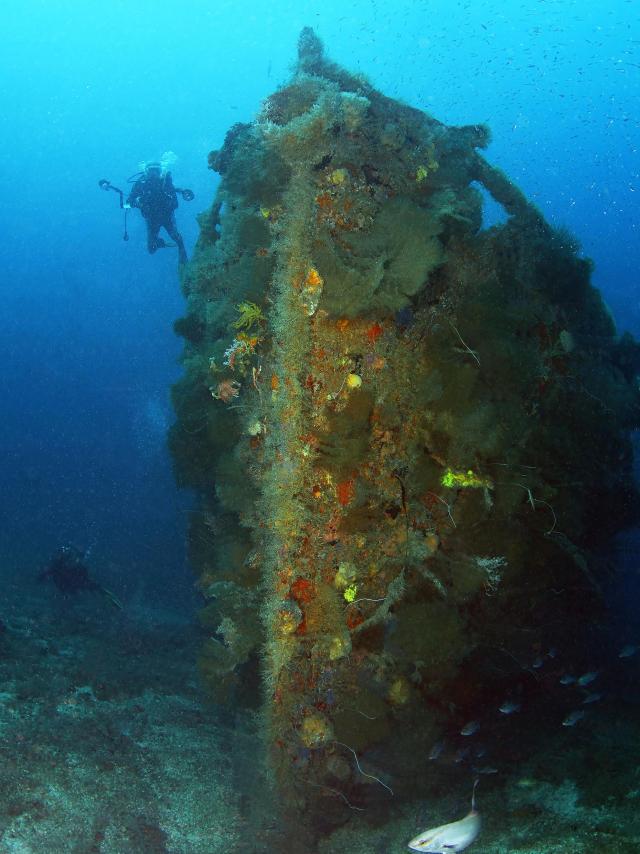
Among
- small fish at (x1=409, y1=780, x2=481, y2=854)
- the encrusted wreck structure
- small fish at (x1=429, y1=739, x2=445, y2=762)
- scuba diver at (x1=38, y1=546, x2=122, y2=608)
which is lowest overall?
small fish at (x1=409, y1=780, x2=481, y2=854)

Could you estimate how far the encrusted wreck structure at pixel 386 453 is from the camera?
404 cm

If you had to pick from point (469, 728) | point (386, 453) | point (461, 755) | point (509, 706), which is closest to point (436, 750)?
point (461, 755)

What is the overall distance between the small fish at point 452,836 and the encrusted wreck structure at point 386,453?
3.95ft

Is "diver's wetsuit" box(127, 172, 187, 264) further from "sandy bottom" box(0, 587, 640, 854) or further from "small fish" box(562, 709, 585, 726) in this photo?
"small fish" box(562, 709, 585, 726)

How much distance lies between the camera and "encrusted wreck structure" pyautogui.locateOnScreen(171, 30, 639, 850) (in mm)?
4043

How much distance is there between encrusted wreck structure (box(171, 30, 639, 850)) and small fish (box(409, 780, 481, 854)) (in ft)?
3.95

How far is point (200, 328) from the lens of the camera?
786 centimetres

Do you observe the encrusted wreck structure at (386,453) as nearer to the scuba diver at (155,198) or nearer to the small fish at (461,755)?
the small fish at (461,755)

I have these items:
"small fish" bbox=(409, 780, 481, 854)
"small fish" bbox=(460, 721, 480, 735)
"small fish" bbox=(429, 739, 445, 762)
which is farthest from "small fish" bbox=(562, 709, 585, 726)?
"small fish" bbox=(409, 780, 481, 854)

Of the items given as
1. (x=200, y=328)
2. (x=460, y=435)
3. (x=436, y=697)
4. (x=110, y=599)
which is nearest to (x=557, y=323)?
(x=460, y=435)

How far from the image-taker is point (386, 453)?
429cm

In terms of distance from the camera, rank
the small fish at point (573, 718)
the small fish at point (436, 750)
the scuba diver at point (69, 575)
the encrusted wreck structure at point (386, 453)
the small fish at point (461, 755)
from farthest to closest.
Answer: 1. the scuba diver at point (69, 575)
2. the small fish at point (573, 718)
3. the small fish at point (461, 755)
4. the small fish at point (436, 750)
5. the encrusted wreck structure at point (386, 453)

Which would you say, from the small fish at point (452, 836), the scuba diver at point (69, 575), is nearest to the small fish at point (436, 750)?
the small fish at point (452, 836)

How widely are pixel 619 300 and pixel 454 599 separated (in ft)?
305
